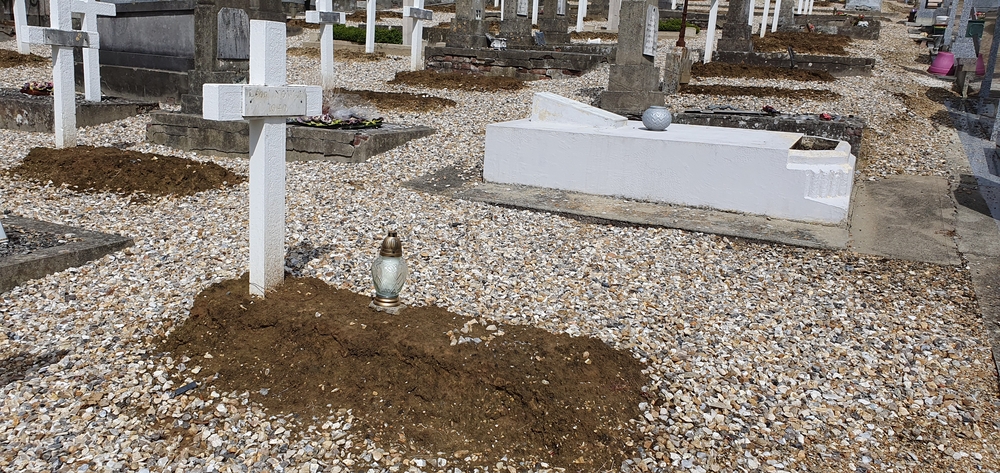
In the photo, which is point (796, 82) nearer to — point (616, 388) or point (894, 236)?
point (894, 236)

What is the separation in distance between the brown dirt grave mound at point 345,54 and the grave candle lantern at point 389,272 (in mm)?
15591

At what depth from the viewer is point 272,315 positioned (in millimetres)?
4359

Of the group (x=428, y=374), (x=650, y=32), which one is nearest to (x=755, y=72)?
(x=650, y=32)

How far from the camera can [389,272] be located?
14.0ft

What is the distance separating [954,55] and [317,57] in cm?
1519

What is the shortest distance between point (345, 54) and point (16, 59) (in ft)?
22.7

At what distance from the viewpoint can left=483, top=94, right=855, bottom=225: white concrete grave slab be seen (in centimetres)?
705

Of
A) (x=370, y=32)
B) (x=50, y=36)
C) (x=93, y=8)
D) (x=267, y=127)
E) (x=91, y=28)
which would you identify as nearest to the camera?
(x=267, y=127)

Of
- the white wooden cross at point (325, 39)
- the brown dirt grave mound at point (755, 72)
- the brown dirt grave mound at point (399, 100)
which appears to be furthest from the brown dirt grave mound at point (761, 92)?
the white wooden cross at point (325, 39)

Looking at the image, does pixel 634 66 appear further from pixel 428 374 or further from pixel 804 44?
pixel 804 44

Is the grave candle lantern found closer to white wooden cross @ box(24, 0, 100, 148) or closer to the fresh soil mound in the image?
white wooden cross @ box(24, 0, 100, 148)

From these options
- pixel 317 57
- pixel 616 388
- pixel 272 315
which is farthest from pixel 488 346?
pixel 317 57

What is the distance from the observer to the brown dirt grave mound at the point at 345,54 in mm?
19312

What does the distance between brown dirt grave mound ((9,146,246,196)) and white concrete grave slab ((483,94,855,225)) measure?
8.90ft
